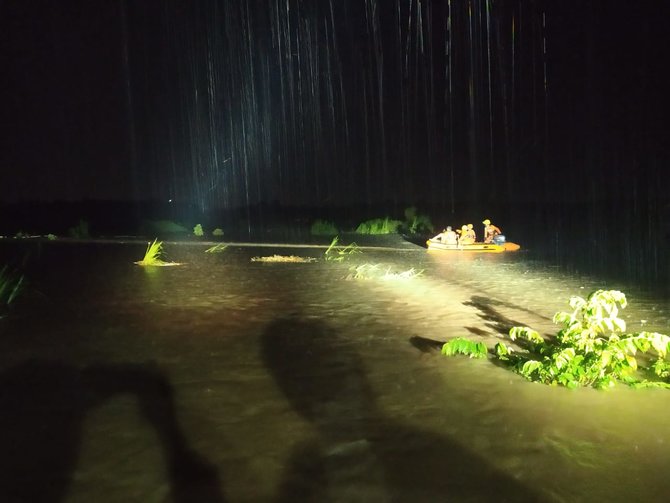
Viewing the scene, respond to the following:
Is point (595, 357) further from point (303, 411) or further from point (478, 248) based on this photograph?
point (478, 248)

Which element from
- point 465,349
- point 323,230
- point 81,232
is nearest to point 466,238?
point 323,230

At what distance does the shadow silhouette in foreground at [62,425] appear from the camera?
148 inches

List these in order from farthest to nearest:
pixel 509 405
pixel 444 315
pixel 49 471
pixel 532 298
Answer: pixel 532 298 < pixel 444 315 < pixel 509 405 < pixel 49 471

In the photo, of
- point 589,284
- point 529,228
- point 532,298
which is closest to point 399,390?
point 532,298

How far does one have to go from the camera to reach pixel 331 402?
5258 mm

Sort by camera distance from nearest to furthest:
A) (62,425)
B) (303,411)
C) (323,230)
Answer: (62,425) < (303,411) < (323,230)

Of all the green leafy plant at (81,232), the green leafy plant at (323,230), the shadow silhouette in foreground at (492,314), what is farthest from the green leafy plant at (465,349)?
the green leafy plant at (81,232)

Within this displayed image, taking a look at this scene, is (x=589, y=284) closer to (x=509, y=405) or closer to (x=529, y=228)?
(x=509, y=405)

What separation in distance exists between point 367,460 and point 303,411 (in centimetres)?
108

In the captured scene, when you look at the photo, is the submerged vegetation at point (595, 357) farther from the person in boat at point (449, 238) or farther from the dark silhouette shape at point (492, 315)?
the person in boat at point (449, 238)

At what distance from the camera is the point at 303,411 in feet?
16.6

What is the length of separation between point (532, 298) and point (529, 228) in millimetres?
18925

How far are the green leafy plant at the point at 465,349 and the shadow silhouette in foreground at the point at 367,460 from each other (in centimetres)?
120

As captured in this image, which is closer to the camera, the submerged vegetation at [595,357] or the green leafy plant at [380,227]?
the submerged vegetation at [595,357]
